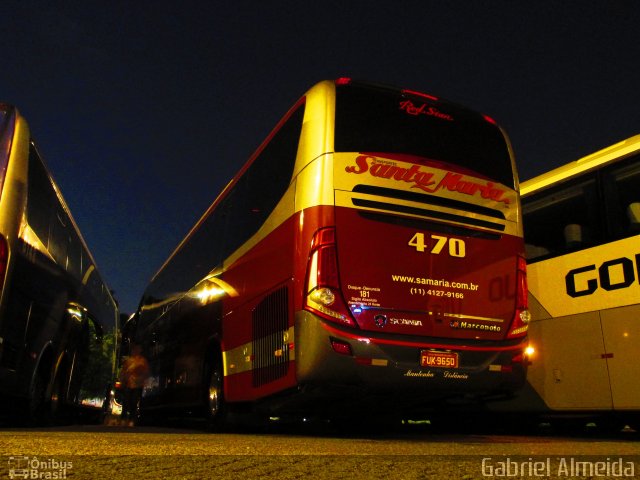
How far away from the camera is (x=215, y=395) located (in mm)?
8188

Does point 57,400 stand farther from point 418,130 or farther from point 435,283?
point 418,130

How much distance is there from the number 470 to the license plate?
1.05 metres

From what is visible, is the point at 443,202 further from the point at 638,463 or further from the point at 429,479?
the point at 429,479

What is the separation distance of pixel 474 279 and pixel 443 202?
0.88 meters

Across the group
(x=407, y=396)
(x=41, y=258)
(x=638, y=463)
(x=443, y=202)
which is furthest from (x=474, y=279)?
(x=41, y=258)

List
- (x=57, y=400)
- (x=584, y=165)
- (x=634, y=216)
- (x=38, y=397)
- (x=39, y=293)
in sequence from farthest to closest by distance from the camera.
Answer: (x=57, y=400)
(x=38, y=397)
(x=584, y=165)
(x=39, y=293)
(x=634, y=216)

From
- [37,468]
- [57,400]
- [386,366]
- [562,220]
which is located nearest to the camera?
[37,468]

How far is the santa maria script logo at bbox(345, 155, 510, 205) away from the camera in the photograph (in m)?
6.43

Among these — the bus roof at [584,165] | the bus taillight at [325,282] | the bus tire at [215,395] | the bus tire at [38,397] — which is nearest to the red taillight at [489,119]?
the bus roof at [584,165]

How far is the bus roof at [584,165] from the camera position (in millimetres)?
7504

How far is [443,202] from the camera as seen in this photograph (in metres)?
6.75

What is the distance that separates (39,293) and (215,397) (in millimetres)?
2512

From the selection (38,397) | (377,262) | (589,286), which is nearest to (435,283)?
(377,262)

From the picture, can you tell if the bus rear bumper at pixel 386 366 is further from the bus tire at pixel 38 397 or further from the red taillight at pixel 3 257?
the bus tire at pixel 38 397
